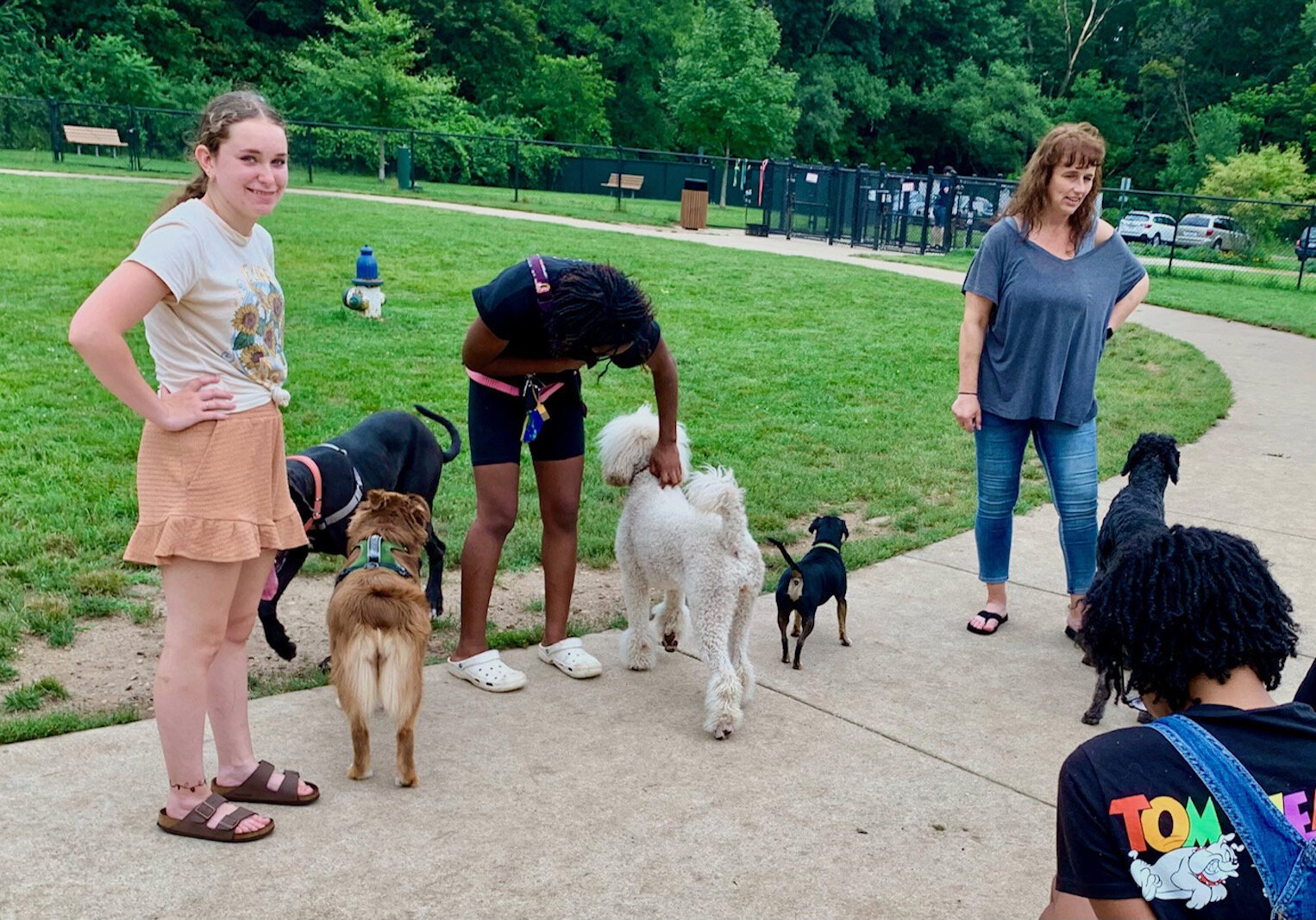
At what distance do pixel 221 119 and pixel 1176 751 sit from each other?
2479mm

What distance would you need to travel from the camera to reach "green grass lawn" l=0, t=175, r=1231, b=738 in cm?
569

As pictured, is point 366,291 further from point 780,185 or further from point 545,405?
point 780,185

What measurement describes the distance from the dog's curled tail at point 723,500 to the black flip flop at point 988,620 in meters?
1.49

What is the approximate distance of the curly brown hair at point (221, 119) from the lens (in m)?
2.71

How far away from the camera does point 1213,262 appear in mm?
26766

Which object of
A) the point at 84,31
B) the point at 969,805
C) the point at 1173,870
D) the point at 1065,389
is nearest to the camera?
the point at 1173,870

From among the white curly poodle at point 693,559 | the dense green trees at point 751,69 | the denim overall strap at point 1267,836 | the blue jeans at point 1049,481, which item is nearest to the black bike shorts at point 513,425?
the white curly poodle at point 693,559

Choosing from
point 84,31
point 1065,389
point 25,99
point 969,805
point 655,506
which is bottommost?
point 969,805

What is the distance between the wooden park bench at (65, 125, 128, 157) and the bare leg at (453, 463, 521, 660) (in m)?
30.4

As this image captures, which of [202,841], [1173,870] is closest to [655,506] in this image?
[202,841]

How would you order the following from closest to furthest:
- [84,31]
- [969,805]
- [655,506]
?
[969,805] < [655,506] < [84,31]

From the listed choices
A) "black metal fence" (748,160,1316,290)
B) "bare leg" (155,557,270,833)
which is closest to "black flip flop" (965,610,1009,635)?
"bare leg" (155,557,270,833)

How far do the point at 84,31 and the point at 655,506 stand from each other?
142ft

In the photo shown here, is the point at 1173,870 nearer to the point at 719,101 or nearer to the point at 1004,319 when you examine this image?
the point at 1004,319
